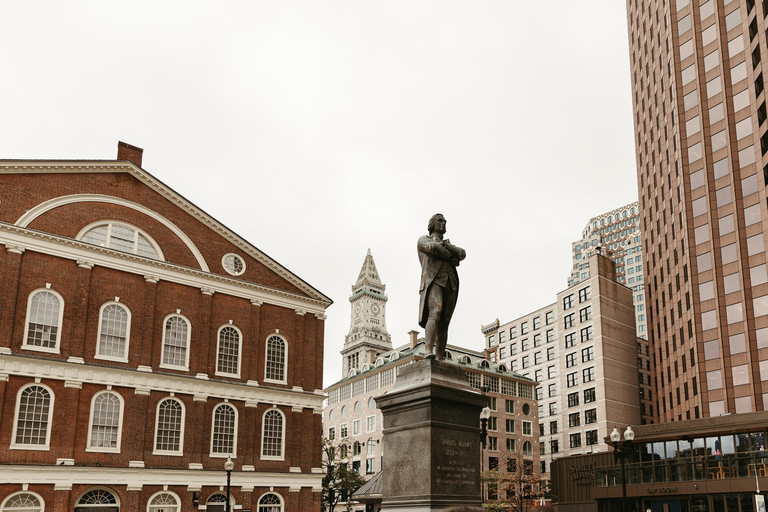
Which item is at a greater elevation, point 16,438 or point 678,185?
point 678,185

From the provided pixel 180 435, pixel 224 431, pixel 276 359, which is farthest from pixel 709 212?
pixel 180 435

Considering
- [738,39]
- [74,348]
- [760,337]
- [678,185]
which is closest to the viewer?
[74,348]

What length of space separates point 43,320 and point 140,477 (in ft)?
33.7

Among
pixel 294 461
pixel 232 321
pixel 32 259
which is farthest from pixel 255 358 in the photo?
pixel 32 259

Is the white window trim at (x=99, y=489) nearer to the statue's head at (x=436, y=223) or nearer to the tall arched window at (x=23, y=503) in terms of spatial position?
the tall arched window at (x=23, y=503)

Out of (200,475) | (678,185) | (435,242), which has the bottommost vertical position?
(200,475)

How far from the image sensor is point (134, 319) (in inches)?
1641

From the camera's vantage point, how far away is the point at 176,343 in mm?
43312

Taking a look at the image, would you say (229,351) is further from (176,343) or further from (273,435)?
(273,435)

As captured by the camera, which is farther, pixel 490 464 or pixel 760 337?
pixel 490 464

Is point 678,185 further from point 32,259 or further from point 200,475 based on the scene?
point 32,259

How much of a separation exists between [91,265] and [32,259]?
10.2 feet

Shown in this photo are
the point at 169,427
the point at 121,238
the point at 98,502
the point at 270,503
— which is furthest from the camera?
the point at 270,503

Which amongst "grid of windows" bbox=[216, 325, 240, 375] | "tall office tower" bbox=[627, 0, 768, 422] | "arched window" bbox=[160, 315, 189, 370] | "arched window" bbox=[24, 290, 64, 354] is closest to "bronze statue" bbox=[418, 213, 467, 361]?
"arched window" bbox=[24, 290, 64, 354]
